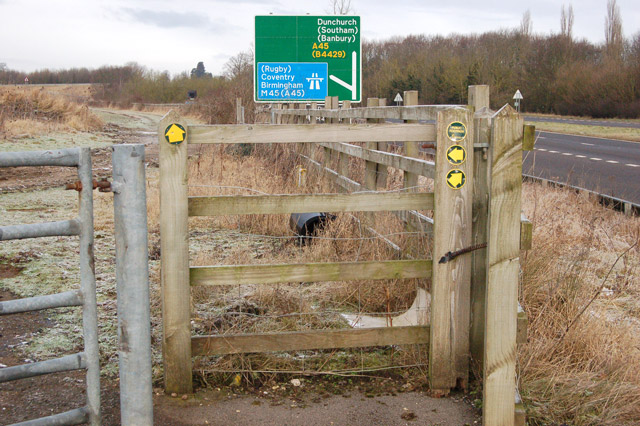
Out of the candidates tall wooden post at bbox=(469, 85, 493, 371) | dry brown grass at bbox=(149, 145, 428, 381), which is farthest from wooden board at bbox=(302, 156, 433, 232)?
A: tall wooden post at bbox=(469, 85, 493, 371)

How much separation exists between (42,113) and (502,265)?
25.2m

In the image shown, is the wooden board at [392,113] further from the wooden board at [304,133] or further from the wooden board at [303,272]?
the wooden board at [303,272]

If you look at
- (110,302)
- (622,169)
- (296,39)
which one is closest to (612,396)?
(110,302)

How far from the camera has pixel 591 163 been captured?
1661cm

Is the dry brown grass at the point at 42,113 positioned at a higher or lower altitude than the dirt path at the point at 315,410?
higher

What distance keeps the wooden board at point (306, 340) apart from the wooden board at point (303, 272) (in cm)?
30

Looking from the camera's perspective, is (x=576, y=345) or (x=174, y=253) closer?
(x=174, y=253)

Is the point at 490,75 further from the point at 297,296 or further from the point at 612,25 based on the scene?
the point at 297,296

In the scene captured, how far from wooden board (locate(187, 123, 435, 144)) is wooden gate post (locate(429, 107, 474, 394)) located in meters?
0.14

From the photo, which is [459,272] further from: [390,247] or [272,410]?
[390,247]

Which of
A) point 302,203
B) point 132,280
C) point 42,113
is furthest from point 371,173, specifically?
point 42,113

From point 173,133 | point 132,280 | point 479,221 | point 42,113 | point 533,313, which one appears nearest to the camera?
point 132,280

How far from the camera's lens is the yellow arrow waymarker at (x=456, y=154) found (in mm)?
3719

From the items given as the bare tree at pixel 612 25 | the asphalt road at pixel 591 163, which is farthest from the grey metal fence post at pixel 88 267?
the bare tree at pixel 612 25
